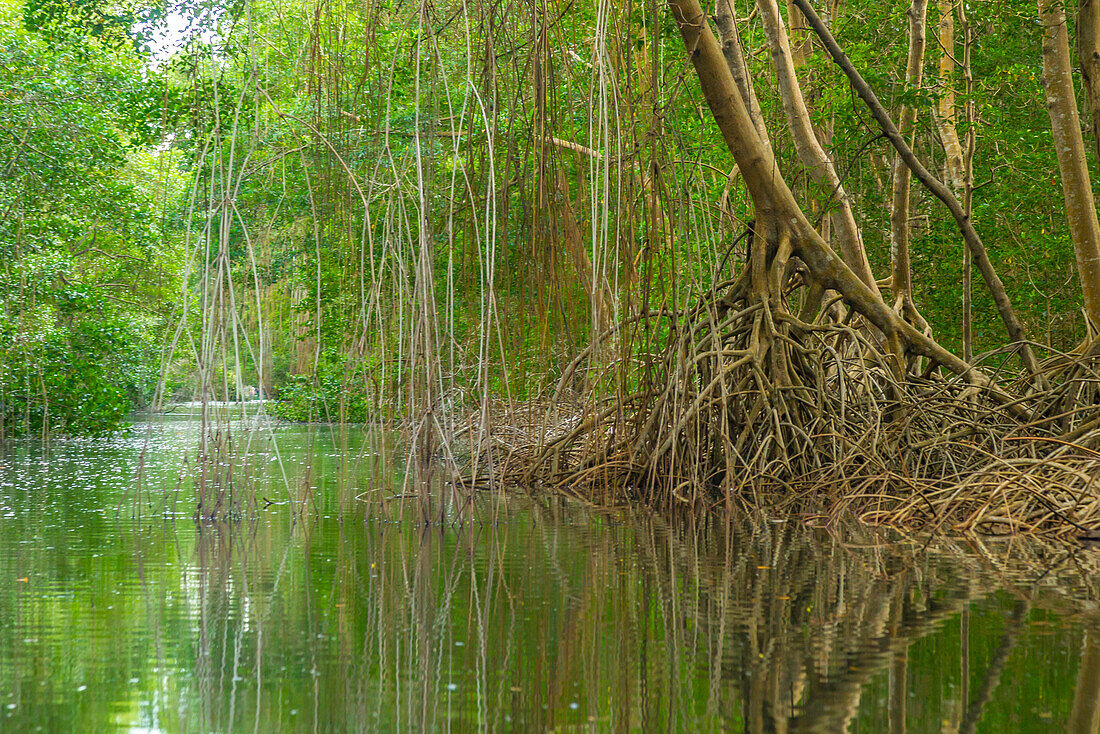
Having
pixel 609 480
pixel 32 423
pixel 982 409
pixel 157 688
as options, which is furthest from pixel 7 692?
pixel 32 423

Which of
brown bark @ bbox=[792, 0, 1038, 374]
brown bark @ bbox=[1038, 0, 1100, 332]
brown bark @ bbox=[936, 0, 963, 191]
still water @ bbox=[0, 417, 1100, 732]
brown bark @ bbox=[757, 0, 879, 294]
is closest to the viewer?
still water @ bbox=[0, 417, 1100, 732]

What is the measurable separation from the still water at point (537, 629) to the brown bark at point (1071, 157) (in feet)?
11.8

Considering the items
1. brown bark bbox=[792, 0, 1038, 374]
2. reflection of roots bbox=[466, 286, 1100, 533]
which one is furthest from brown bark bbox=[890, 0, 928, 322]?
reflection of roots bbox=[466, 286, 1100, 533]

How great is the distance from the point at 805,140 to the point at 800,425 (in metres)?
2.84

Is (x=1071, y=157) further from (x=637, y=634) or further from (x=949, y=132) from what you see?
(x=637, y=634)

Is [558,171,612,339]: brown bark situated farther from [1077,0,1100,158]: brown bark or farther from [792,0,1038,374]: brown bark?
[1077,0,1100,158]: brown bark

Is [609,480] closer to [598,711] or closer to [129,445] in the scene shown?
[598,711]

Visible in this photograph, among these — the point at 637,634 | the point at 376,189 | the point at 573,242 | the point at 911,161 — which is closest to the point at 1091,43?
the point at 911,161

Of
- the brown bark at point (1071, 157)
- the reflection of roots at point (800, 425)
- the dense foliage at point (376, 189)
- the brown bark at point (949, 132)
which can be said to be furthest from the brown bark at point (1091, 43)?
the brown bark at point (949, 132)

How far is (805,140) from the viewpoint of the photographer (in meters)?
8.09

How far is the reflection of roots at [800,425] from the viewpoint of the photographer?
575 centimetres

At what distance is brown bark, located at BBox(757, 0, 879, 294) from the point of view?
7.89 meters

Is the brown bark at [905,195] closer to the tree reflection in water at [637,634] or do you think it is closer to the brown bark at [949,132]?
the brown bark at [949,132]

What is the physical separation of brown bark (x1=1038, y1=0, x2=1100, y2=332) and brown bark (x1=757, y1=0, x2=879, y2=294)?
1.39m
